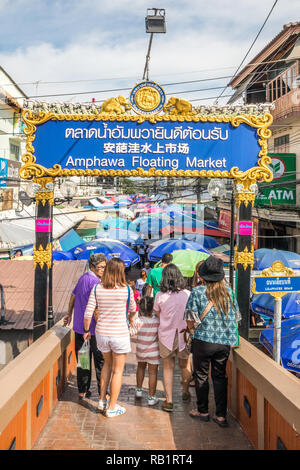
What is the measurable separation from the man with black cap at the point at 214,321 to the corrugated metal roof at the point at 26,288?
514cm

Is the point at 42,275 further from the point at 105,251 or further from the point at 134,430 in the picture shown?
the point at 105,251

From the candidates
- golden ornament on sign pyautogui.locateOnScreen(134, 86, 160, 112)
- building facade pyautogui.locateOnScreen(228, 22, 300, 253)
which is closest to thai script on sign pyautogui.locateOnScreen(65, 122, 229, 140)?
golden ornament on sign pyautogui.locateOnScreen(134, 86, 160, 112)

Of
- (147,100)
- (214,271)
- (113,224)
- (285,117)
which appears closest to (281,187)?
(285,117)

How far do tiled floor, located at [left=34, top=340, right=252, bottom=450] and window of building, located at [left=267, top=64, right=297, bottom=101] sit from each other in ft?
54.3

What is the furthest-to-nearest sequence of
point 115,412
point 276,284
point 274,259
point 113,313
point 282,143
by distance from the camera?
1. point 282,143
2. point 274,259
3. point 276,284
4. point 115,412
5. point 113,313

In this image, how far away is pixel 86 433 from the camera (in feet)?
13.4

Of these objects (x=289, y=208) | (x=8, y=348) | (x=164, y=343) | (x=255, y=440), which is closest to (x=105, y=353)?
(x=164, y=343)

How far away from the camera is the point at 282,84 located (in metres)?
19.0

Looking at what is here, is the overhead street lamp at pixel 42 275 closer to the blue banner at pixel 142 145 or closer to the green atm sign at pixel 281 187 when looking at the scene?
the blue banner at pixel 142 145

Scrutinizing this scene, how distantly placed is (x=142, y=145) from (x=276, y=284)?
3.25 metres

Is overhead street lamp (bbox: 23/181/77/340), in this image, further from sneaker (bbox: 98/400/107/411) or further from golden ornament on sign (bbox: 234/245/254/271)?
golden ornament on sign (bbox: 234/245/254/271)

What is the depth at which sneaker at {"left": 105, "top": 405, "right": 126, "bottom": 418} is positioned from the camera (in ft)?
14.5
